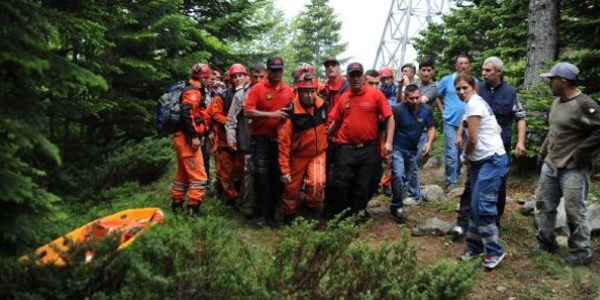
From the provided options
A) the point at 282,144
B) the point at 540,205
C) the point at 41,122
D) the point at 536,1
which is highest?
the point at 536,1

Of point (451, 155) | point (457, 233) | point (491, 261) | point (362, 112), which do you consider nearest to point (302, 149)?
point (362, 112)

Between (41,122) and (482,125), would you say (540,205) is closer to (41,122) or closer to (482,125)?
(482,125)

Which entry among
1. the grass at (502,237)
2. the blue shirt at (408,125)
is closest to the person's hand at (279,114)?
the grass at (502,237)

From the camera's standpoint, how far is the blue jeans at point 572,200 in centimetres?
541

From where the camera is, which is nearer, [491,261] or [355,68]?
[491,261]

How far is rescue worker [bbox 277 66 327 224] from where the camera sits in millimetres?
6809

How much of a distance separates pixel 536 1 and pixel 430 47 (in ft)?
20.2

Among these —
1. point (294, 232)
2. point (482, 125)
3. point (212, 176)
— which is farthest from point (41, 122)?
point (212, 176)

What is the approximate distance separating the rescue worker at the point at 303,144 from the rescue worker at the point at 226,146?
1.13 meters

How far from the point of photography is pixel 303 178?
23.4 feet

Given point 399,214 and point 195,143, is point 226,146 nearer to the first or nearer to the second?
point 195,143

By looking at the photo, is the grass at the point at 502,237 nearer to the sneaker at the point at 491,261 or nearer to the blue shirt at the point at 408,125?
the sneaker at the point at 491,261

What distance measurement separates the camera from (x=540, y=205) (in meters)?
5.93

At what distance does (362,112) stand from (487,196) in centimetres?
203
